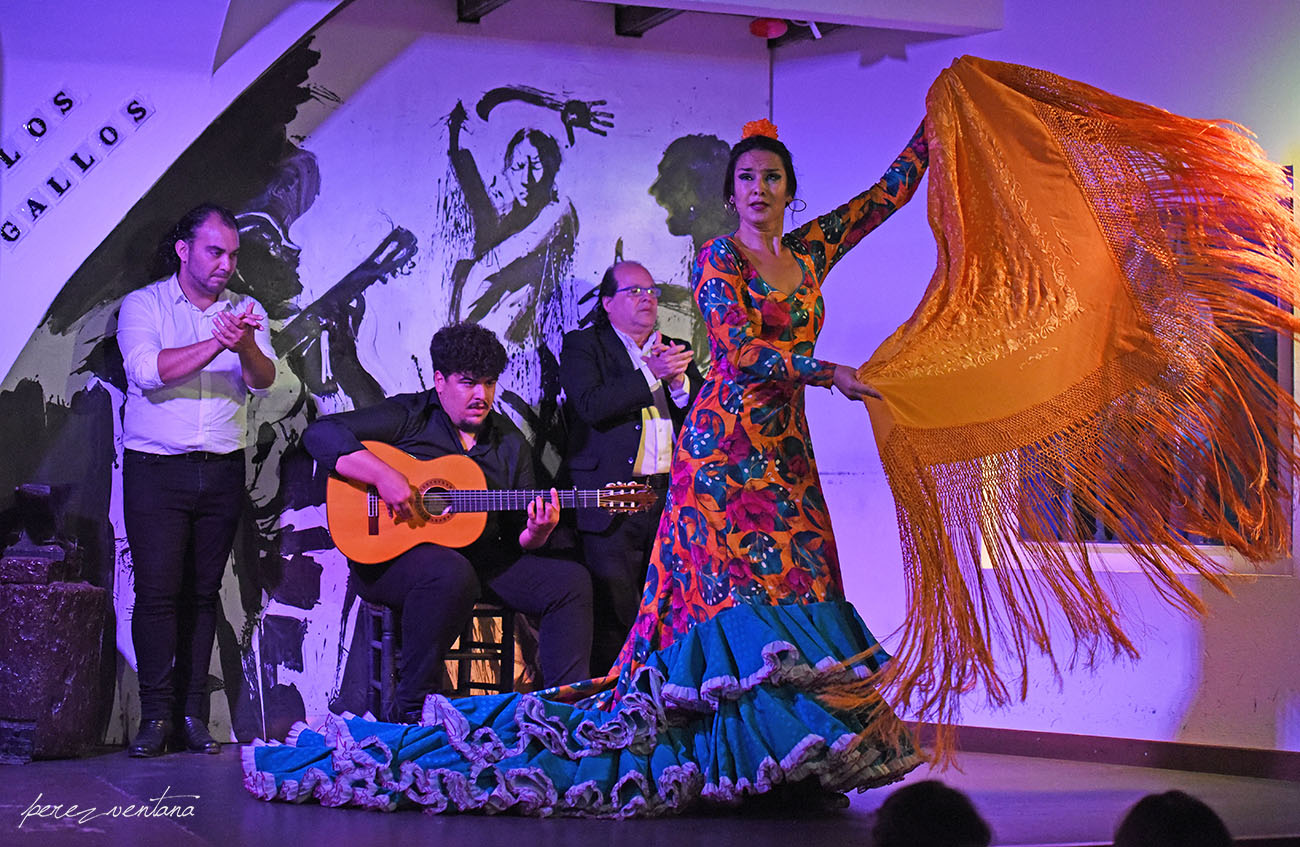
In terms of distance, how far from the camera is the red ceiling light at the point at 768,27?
5684mm

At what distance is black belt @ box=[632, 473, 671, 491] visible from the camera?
5.16 metres

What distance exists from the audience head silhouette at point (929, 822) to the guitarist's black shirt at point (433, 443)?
9.02 ft

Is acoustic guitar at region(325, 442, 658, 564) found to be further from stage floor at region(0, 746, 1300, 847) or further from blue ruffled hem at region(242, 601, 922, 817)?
blue ruffled hem at region(242, 601, 922, 817)

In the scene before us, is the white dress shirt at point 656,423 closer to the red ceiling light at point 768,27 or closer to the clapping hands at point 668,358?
the clapping hands at point 668,358

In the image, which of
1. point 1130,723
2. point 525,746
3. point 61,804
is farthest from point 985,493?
point 61,804

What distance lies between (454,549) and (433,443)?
42cm

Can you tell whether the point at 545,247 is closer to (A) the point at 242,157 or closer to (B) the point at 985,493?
(A) the point at 242,157

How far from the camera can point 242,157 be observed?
523cm

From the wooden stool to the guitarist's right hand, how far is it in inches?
13.6

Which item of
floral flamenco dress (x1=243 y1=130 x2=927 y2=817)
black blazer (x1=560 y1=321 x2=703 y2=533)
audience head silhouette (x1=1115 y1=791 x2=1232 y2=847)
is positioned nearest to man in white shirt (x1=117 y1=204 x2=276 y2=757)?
black blazer (x1=560 y1=321 x2=703 y2=533)

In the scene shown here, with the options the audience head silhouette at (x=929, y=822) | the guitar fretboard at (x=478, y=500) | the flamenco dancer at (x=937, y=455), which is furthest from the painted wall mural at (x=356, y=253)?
the audience head silhouette at (x=929, y=822)

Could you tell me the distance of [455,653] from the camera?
197 inches

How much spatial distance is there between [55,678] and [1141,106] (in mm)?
3816

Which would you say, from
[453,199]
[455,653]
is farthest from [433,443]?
[453,199]
